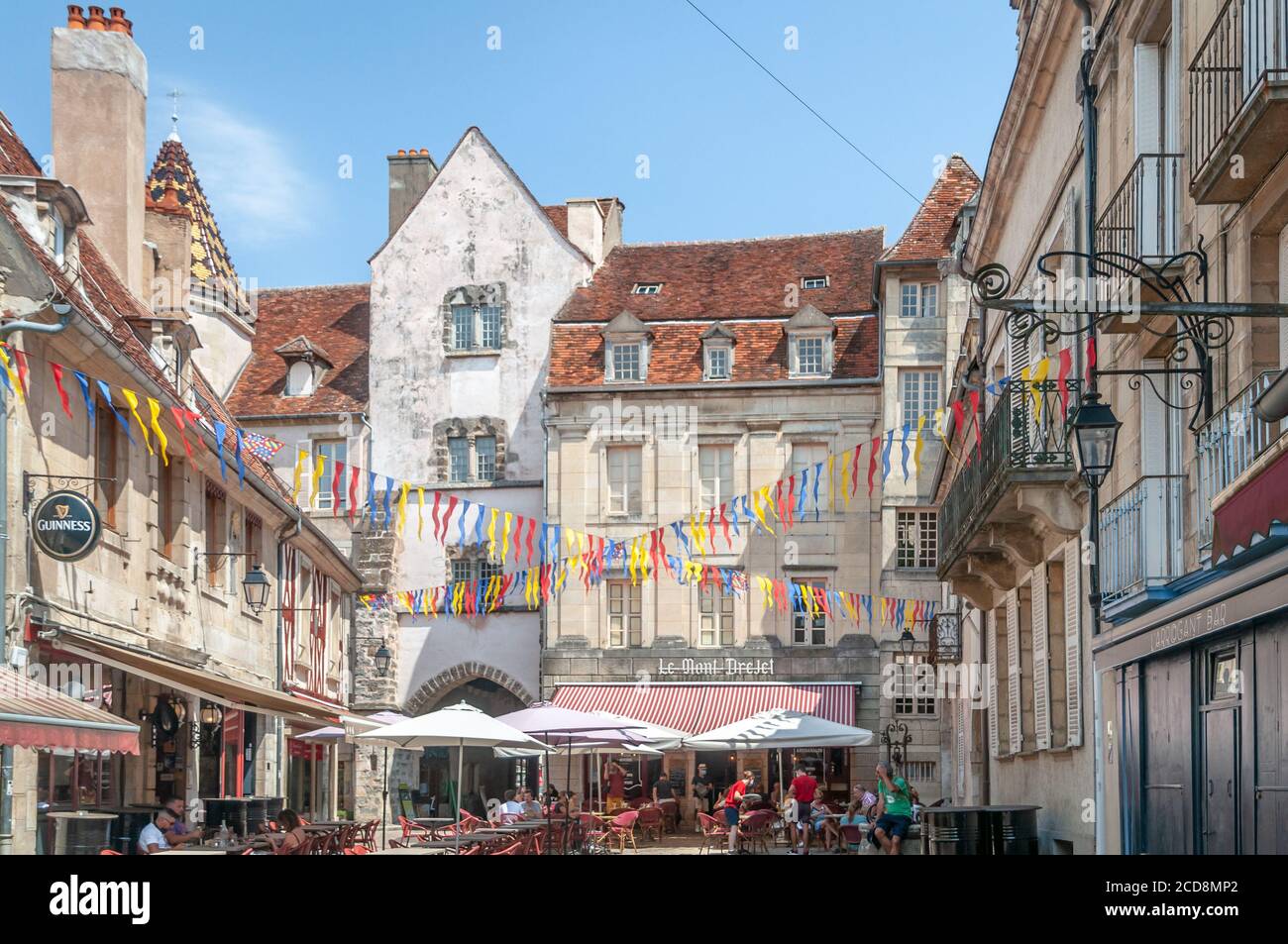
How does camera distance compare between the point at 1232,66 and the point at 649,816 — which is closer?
the point at 1232,66

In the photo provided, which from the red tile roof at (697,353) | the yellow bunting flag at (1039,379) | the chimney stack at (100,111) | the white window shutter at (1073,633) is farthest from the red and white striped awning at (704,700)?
the white window shutter at (1073,633)

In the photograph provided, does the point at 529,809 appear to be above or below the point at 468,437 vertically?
below

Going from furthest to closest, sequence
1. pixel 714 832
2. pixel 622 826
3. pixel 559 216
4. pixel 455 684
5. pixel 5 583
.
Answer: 1. pixel 559 216
2. pixel 455 684
3. pixel 714 832
4. pixel 622 826
5. pixel 5 583

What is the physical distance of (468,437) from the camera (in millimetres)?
42031

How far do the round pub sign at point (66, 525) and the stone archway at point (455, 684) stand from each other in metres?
25.3

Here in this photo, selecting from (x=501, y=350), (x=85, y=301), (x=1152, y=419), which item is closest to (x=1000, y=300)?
(x=1152, y=419)

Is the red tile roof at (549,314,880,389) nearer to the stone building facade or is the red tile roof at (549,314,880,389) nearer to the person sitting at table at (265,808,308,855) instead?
the stone building facade

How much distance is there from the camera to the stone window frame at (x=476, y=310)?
1666 inches

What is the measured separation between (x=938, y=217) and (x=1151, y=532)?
27.4 metres

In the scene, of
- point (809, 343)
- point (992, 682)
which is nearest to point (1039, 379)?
point (992, 682)

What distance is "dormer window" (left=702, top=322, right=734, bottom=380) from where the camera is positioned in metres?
40.1

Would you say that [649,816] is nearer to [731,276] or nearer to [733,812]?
[733,812]

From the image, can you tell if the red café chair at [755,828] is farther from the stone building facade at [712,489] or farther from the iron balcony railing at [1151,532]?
the iron balcony railing at [1151,532]
